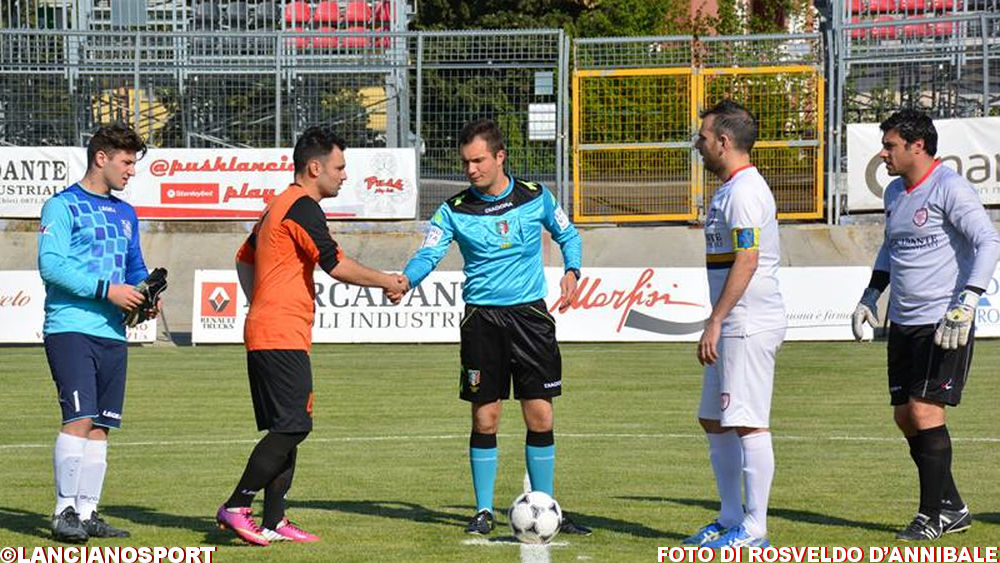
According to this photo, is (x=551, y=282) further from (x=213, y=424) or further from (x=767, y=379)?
(x=767, y=379)

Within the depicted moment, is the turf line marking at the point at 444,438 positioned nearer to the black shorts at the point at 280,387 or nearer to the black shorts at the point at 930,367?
the black shorts at the point at 930,367

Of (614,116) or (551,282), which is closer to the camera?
(551,282)

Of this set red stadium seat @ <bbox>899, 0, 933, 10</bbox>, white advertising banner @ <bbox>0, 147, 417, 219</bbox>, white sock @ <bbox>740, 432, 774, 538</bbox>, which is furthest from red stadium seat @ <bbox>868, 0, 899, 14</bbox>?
white sock @ <bbox>740, 432, 774, 538</bbox>

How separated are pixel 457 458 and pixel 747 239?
464cm

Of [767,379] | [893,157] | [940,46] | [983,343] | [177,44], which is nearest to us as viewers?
[767,379]

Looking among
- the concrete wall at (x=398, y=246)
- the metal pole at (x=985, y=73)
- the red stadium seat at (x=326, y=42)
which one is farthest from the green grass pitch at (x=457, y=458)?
the red stadium seat at (x=326, y=42)

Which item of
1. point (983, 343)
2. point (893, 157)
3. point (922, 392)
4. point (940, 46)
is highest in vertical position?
point (940, 46)

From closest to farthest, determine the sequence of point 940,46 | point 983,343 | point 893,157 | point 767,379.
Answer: point 767,379, point 893,157, point 983,343, point 940,46

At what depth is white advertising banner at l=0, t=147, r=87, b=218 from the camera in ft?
89.2

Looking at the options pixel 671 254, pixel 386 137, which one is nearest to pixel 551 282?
pixel 671 254

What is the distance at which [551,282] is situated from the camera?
2194 centimetres

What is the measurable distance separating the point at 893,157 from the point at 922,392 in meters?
1.24

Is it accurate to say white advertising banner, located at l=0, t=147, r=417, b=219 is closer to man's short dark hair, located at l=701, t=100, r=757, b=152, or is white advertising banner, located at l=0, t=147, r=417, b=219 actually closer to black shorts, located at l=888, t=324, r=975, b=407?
black shorts, located at l=888, t=324, r=975, b=407

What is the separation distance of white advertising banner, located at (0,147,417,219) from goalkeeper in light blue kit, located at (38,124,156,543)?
1832 cm
